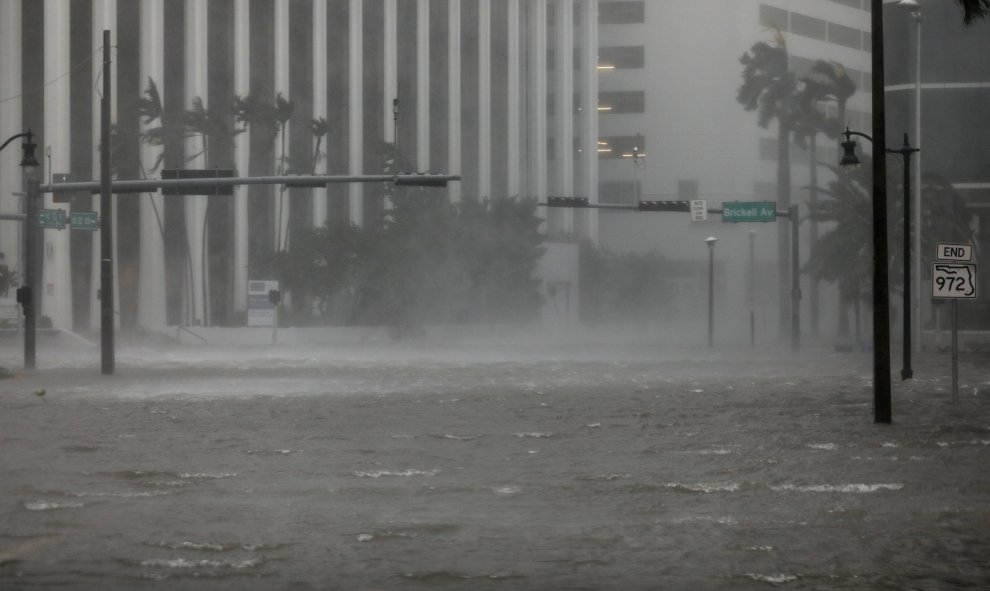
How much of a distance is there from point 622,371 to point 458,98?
5235cm

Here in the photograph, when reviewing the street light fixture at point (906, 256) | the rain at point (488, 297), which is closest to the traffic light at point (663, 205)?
the rain at point (488, 297)

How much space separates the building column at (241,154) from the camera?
254 ft

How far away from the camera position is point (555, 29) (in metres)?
96.8

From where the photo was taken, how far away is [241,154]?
78188 mm

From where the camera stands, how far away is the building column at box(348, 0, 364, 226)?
A: 272 ft

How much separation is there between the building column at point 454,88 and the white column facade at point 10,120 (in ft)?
88.9

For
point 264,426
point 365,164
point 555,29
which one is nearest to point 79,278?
point 365,164

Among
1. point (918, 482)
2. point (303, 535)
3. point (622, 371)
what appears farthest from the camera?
point (622, 371)

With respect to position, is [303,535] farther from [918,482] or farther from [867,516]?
[918,482]

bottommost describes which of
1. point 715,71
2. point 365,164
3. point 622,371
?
point 622,371

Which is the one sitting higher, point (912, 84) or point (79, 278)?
point (912, 84)

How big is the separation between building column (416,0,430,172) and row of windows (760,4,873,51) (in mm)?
25344

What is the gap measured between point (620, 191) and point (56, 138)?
4477 centimetres

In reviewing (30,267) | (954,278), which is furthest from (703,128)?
(954,278)
